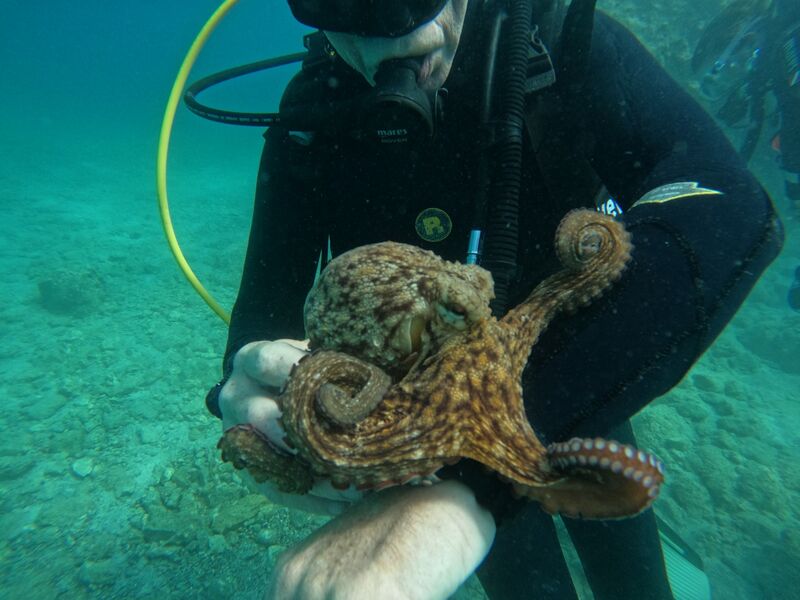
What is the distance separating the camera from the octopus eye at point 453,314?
1295mm

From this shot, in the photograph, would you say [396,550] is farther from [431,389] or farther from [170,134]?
[170,134]

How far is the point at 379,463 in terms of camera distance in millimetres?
1116

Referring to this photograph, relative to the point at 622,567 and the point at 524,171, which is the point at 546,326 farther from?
the point at 622,567

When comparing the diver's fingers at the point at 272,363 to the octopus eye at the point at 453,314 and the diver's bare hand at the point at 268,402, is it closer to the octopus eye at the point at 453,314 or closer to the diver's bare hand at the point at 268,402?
the diver's bare hand at the point at 268,402

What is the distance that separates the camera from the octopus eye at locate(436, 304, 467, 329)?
1.29m

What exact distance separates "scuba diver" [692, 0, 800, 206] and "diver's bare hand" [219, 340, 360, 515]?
1148 centimetres

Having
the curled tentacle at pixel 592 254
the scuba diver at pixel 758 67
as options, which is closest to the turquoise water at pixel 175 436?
the scuba diver at pixel 758 67

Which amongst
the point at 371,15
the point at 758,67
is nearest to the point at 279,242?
the point at 371,15

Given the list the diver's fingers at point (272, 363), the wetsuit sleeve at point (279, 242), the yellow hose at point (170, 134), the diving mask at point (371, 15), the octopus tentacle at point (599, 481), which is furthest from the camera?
the yellow hose at point (170, 134)

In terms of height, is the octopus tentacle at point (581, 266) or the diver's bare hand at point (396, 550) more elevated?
the octopus tentacle at point (581, 266)

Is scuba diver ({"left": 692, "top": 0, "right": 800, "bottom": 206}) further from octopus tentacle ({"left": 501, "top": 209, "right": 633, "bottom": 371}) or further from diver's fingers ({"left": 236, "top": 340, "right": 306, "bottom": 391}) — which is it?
diver's fingers ({"left": 236, "top": 340, "right": 306, "bottom": 391})

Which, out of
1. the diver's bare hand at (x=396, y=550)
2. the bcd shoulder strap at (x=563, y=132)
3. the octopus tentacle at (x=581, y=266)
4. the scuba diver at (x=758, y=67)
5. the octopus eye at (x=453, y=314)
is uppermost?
the scuba diver at (x=758, y=67)

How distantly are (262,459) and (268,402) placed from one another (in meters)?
0.35

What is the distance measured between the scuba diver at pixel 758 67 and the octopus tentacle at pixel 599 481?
11302mm
